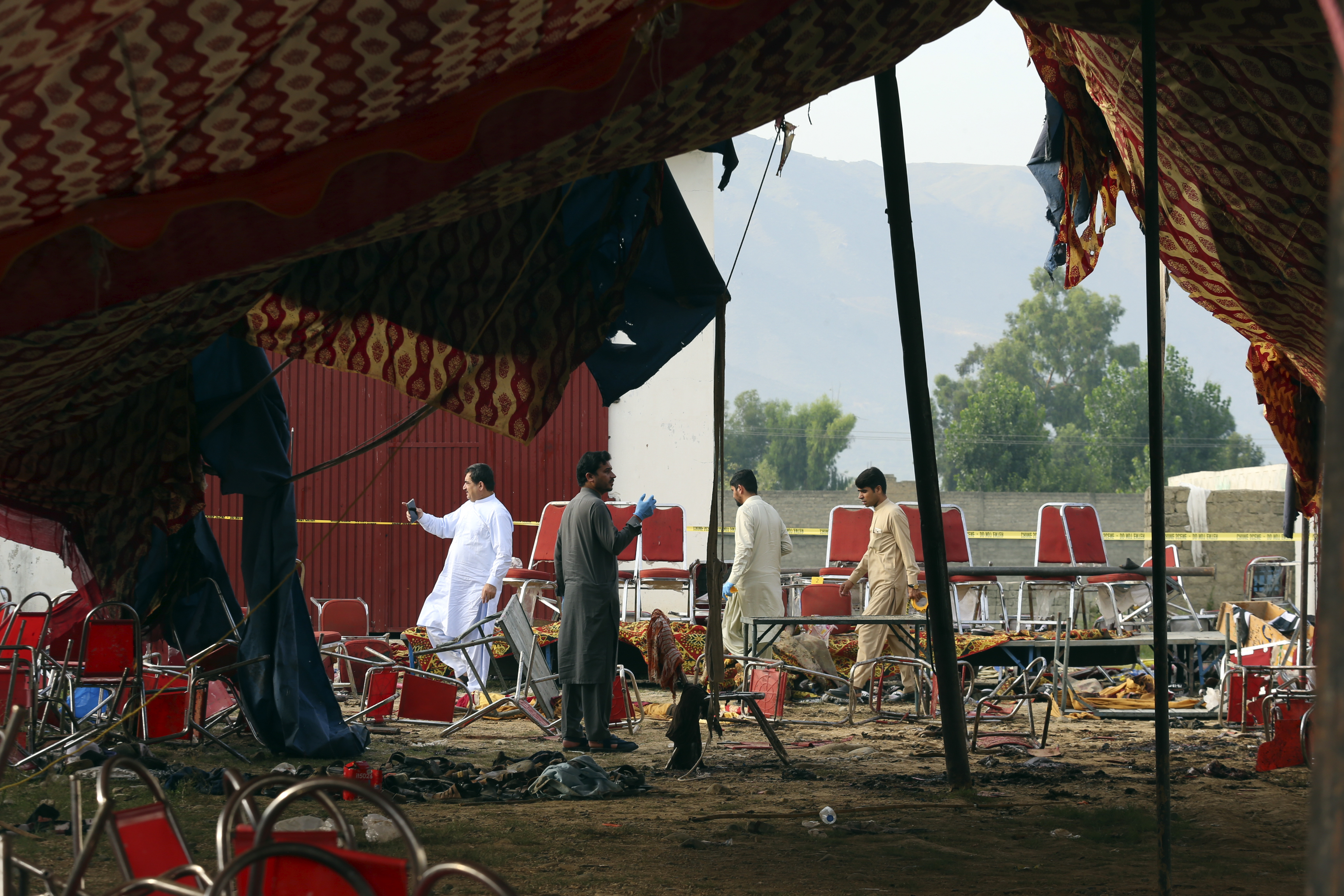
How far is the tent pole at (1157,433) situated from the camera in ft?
10.7

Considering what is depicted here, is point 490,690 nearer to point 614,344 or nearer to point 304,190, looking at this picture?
point 614,344

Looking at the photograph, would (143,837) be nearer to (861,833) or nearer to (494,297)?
(494,297)

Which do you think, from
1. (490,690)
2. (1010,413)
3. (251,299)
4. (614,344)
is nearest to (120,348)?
(251,299)

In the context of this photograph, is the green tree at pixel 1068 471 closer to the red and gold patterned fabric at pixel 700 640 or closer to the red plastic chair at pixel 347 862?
the red and gold patterned fabric at pixel 700 640

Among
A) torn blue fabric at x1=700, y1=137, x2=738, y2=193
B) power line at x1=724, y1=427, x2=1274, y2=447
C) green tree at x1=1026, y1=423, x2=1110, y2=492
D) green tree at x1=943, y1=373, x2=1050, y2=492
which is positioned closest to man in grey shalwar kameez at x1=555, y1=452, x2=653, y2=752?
torn blue fabric at x1=700, y1=137, x2=738, y2=193

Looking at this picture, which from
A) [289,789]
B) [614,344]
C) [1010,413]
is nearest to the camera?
[289,789]

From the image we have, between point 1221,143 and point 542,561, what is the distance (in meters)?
8.60

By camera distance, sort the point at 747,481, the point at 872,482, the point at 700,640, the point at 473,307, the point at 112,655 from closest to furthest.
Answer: the point at 473,307 < the point at 112,655 < the point at 872,482 < the point at 747,481 < the point at 700,640

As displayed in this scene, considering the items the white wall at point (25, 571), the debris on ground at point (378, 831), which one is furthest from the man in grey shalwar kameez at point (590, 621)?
the white wall at point (25, 571)

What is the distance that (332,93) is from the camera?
2.53 m

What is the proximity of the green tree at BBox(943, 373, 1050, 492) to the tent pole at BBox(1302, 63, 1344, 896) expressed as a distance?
76.6 metres

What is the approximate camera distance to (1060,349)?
87.6 meters

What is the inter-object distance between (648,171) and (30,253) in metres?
2.68

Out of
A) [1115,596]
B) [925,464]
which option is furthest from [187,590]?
[1115,596]
